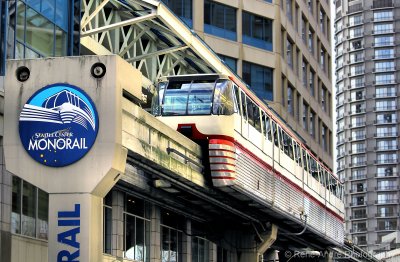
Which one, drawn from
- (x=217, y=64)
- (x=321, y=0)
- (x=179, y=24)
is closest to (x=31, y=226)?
(x=179, y=24)

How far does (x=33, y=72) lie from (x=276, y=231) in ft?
81.6

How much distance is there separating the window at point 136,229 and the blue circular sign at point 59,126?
13501mm

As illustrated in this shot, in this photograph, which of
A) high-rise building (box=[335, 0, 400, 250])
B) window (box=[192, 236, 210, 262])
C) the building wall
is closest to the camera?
window (box=[192, 236, 210, 262])

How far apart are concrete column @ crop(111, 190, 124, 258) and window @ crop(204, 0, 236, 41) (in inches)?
1344

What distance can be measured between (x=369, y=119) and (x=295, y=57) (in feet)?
354

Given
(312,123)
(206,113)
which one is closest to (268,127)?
(206,113)

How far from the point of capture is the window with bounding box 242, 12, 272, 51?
7050cm

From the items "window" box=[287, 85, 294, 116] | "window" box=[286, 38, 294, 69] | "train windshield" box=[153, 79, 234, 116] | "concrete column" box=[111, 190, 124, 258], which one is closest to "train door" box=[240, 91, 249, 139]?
"train windshield" box=[153, 79, 234, 116]

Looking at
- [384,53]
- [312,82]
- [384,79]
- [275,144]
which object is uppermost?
[384,53]

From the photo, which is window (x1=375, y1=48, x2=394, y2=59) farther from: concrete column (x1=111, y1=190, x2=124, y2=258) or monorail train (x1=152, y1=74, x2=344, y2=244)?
concrete column (x1=111, y1=190, x2=124, y2=258)

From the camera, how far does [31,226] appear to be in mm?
27719

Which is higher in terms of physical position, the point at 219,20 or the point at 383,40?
the point at 383,40

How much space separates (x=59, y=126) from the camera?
21.4 m

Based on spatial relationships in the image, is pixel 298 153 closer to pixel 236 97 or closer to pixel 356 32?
pixel 236 97
